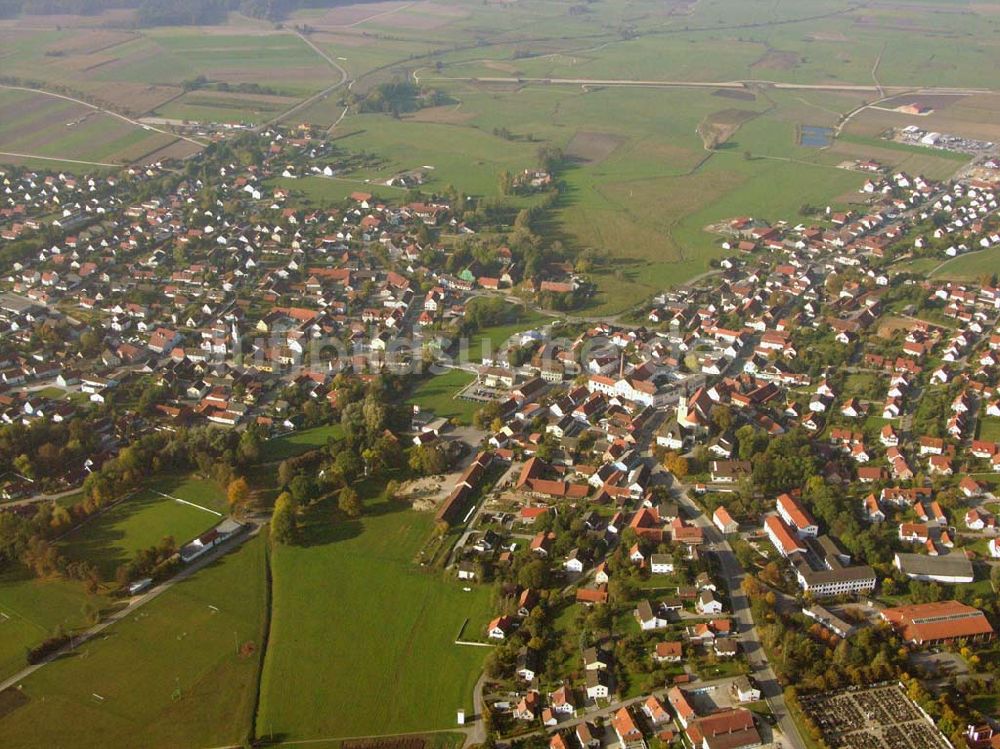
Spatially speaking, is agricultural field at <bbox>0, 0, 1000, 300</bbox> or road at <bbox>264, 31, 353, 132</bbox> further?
road at <bbox>264, 31, 353, 132</bbox>

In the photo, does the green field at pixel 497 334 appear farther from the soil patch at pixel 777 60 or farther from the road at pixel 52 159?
the soil patch at pixel 777 60

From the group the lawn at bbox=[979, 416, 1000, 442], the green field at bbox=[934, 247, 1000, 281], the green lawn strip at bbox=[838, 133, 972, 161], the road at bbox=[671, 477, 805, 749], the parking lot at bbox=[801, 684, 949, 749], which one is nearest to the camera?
the parking lot at bbox=[801, 684, 949, 749]

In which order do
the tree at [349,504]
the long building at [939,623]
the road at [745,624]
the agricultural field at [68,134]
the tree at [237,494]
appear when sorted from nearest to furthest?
the road at [745,624] < the long building at [939,623] < the tree at [349,504] < the tree at [237,494] < the agricultural field at [68,134]

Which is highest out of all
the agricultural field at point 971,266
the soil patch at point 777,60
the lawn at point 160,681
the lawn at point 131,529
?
the soil patch at point 777,60

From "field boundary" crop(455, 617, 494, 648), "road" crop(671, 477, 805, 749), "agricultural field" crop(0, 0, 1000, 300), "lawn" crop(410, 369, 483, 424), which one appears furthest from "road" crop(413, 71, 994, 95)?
"field boundary" crop(455, 617, 494, 648)

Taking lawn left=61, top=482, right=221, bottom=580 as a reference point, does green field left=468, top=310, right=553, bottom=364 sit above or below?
above

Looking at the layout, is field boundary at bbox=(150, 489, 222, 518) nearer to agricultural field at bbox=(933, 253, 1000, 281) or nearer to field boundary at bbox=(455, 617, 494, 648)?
field boundary at bbox=(455, 617, 494, 648)

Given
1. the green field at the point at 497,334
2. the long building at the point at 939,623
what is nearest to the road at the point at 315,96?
the green field at the point at 497,334

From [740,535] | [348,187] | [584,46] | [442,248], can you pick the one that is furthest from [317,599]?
[584,46]
